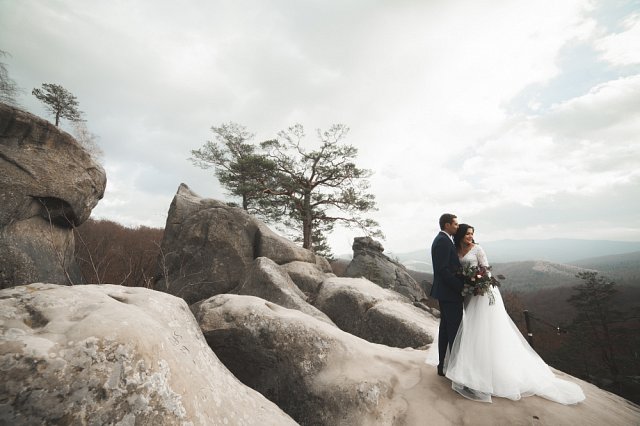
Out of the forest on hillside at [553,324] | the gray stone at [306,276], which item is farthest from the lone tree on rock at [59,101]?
the gray stone at [306,276]

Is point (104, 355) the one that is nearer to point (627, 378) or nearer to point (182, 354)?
point (182, 354)

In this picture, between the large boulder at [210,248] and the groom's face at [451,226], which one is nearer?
the groom's face at [451,226]

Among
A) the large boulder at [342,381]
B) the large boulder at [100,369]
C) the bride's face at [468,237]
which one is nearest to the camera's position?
the large boulder at [100,369]

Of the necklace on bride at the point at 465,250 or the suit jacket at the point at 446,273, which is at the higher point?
the necklace on bride at the point at 465,250

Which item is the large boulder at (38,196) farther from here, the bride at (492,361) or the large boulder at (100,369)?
the bride at (492,361)

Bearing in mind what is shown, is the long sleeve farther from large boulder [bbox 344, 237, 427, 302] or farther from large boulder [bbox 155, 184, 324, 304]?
large boulder [bbox 344, 237, 427, 302]

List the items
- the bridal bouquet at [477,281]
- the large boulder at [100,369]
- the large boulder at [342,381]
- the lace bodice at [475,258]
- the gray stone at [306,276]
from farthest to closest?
the gray stone at [306,276] → the lace bodice at [475,258] → the bridal bouquet at [477,281] → the large boulder at [342,381] → the large boulder at [100,369]

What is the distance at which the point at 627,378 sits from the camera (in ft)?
50.5

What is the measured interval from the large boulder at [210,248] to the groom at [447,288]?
275 inches

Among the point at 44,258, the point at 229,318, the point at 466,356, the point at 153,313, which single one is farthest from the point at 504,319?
the point at 44,258

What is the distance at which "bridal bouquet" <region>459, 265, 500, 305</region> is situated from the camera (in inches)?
157

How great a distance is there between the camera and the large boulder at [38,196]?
6.07m

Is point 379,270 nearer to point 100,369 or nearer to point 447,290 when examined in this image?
point 447,290

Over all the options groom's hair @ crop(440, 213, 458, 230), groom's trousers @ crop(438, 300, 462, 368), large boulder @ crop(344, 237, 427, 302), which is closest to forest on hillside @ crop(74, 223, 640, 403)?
large boulder @ crop(344, 237, 427, 302)
